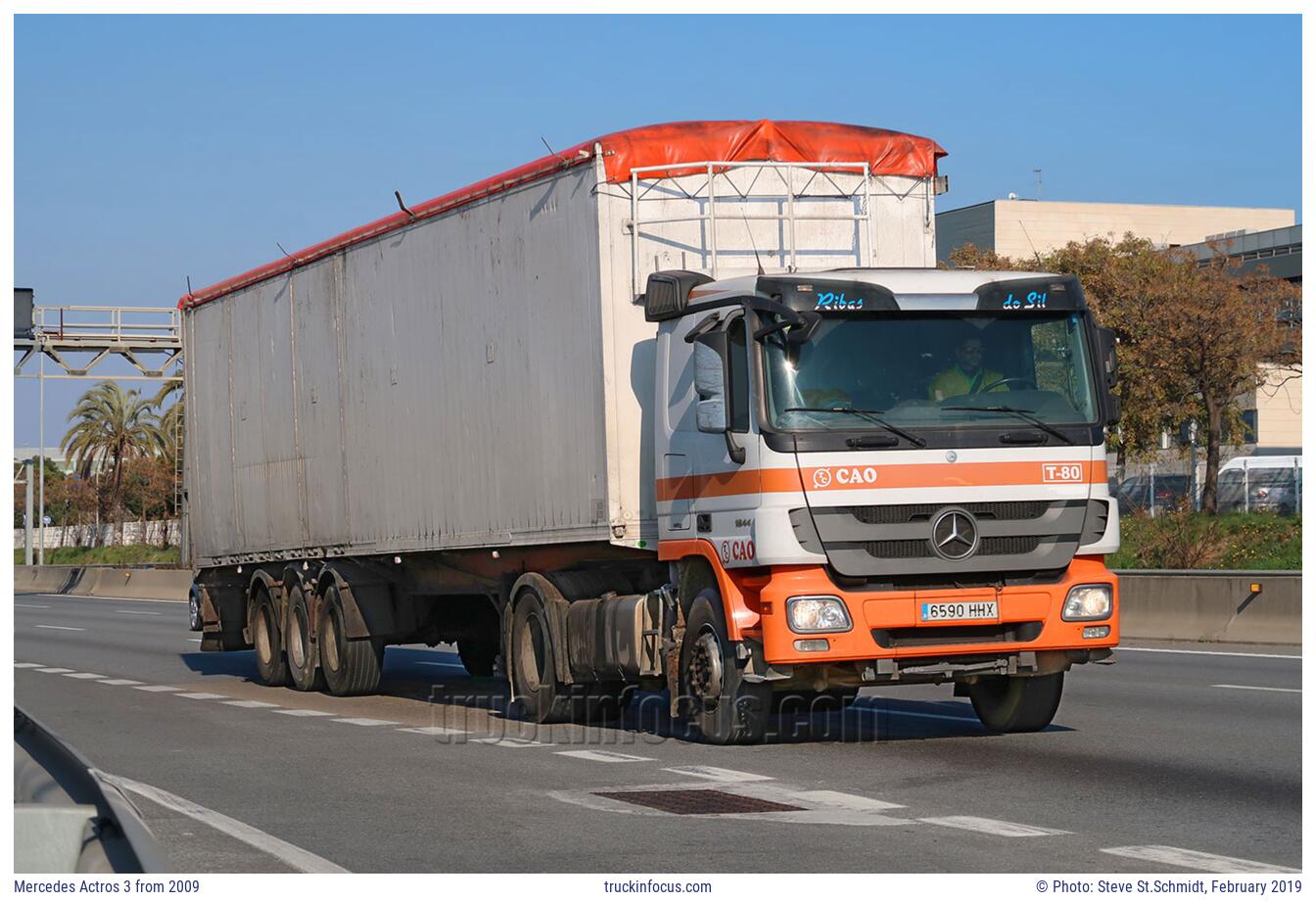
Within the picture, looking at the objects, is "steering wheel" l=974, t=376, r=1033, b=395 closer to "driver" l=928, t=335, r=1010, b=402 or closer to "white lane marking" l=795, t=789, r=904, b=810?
"driver" l=928, t=335, r=1010, b=402

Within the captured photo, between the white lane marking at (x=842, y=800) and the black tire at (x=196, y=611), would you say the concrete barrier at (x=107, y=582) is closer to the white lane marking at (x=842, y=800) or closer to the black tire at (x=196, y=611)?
the black tire at (x=196, y=611)

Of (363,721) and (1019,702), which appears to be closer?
(1019,702)

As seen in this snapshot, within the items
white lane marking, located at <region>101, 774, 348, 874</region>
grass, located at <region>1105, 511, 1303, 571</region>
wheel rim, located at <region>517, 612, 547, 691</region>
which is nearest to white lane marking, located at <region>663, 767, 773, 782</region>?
white lane marking, located at <region>101, 774, 348, 874</region>

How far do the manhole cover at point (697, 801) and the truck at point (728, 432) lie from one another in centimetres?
165

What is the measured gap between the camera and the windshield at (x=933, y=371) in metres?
12.0

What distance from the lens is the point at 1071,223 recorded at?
97.2m

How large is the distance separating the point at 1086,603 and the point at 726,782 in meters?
2.91

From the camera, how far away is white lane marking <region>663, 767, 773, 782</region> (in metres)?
11.1

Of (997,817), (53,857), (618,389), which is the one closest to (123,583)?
(618,389)

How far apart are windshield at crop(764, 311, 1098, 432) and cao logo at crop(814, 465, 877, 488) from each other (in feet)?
0.86

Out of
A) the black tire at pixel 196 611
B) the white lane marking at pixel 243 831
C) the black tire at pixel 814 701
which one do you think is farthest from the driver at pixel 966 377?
the black tire at pixel 196 611

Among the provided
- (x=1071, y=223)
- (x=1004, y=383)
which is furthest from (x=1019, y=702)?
(x=1071, y=223)

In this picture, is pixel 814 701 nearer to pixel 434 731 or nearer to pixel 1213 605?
pixel 434 731

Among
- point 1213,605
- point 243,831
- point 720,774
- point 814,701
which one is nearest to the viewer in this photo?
point 243,831
